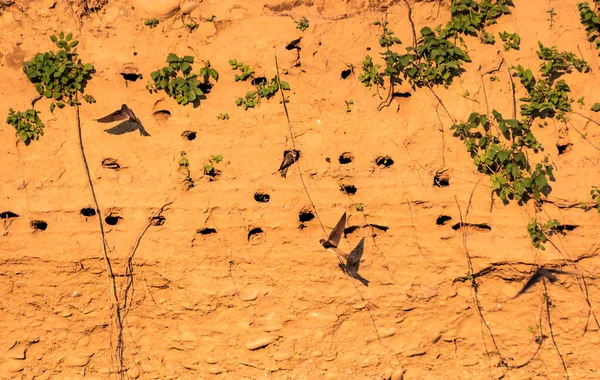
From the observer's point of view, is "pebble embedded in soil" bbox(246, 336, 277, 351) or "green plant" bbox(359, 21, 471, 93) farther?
Answer: "green plant" bbox(359, 21, 471, 93)

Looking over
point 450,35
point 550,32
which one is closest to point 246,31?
point 450,35

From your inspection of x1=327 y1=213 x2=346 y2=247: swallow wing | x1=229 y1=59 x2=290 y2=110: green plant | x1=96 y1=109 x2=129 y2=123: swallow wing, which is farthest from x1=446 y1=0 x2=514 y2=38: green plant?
x1=96 y1=109 x2=129 y2=123: swallow wing

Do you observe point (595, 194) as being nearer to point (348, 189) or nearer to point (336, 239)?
point (348, 189)

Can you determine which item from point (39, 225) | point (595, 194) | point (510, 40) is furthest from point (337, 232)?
point (39, 225)

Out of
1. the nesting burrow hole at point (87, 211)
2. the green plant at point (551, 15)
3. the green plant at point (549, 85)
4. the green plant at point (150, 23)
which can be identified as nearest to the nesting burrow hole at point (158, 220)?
the nesting burrow hole at point (87, 211)

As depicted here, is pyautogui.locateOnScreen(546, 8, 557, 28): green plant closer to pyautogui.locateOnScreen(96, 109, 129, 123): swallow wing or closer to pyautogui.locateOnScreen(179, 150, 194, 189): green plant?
pyautogui.locateOnScreen(179, 150, 194, 189): green plant
